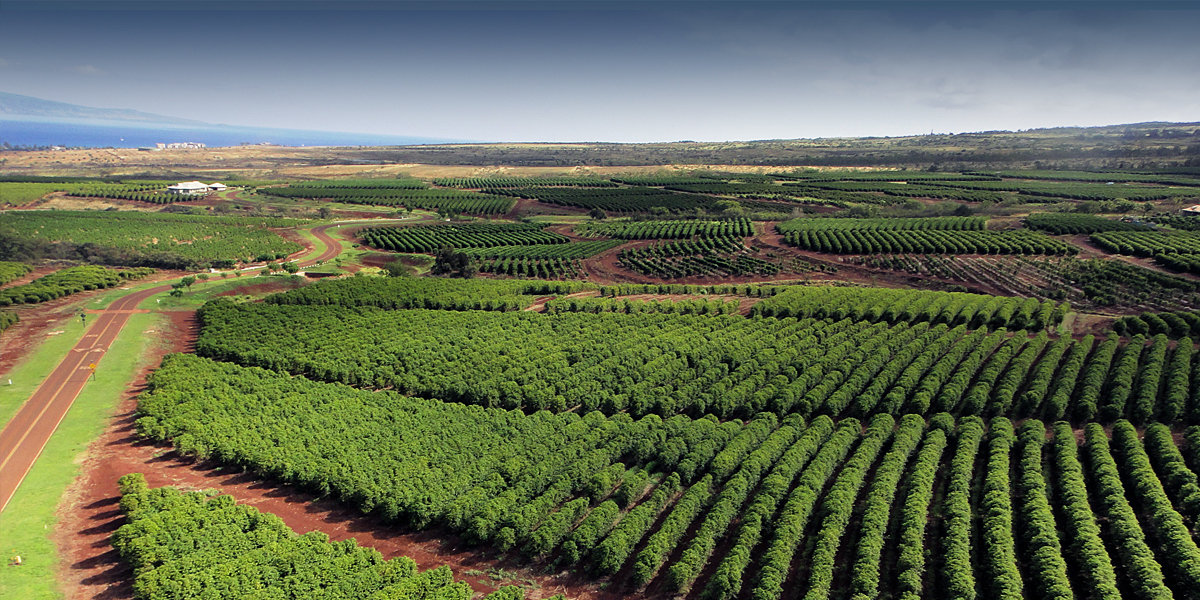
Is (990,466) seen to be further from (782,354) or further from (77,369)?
(77,369)

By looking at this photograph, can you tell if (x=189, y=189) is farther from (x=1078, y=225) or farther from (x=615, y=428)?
(x=1078, y=225)

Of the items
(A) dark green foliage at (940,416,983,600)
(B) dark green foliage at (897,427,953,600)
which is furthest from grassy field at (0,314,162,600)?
(A) dark green foliage at (940,416,983,600)

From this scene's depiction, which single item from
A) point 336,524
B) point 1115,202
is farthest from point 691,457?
point 1115,202

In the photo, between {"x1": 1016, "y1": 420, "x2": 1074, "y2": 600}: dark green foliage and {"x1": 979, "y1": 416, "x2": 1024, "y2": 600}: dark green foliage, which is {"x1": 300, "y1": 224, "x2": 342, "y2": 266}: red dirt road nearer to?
{"x1": 979, "y1": 416, "x2": 1024, "y2": 600}: dark green foliage

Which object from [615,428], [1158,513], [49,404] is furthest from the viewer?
[49,404]

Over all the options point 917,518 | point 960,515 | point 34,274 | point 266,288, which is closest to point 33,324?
point 266,288

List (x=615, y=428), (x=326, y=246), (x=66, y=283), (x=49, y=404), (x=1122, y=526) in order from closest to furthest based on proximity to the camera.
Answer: (x=1122, y=526)
(x=615, y=428)
(x=49, y=404)
(x=66, y=283)
(x=326, y=246)

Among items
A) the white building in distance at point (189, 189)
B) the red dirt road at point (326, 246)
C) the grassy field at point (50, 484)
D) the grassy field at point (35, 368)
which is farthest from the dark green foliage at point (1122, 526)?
the white building in distance at point (189, 189)

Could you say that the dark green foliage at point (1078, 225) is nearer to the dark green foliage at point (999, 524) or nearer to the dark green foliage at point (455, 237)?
the dark green foliage at point (455, 237)
